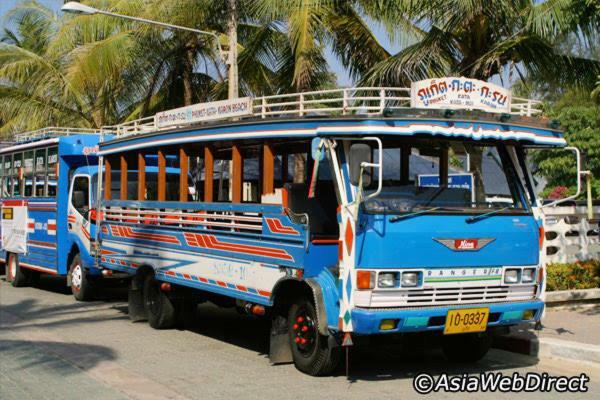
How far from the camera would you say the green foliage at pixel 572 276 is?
12.6 m

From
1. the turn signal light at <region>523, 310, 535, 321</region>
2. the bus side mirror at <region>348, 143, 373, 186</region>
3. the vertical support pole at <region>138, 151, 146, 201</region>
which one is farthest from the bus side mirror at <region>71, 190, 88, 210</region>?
the turn signal light at <region>523, 310, 535, 321</region>

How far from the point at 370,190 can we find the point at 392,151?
0.88 m

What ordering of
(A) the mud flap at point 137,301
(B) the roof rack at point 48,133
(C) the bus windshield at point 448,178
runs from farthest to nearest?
(B) the roof rack at point 48,133
(A) the mud flap at point 137,301
(C) the bus windshield at point 448,178

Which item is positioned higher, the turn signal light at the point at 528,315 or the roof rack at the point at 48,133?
the roof rack at the point at 48,133

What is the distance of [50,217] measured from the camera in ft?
51.8

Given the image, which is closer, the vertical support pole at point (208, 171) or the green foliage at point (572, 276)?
the vertical support pole at point (208, 171)

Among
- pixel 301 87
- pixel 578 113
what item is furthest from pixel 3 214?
pixel 578 113

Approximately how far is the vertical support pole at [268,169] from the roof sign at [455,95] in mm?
1798

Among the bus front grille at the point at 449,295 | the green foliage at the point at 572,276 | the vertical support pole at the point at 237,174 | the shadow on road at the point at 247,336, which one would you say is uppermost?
the vertical support pole at the point at 237,174

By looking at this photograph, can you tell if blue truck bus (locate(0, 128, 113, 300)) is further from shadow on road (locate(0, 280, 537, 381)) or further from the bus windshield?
the bus windshield

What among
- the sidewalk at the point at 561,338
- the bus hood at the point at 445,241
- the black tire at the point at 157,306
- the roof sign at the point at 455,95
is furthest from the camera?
the black tire at the point at 157,306

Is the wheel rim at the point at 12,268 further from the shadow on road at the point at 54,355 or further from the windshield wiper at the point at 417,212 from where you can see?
the windshield wiper at the point at 417,212

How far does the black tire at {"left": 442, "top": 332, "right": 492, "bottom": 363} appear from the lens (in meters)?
8.98

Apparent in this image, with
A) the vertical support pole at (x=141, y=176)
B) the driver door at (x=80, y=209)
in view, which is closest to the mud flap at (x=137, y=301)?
the vertical support pole at (x=141, y=176)
